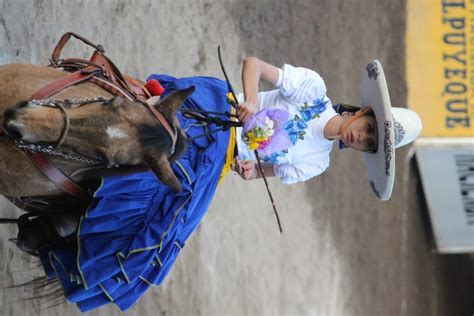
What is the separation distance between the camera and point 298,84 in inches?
77.1

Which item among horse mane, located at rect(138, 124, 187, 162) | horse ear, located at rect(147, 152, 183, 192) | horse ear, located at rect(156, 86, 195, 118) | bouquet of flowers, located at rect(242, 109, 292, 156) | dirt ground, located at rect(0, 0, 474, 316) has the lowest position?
dirt ground, located at rect(0, 0, 474, 316)

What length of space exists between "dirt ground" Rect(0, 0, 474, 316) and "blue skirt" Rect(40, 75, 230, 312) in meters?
0.88

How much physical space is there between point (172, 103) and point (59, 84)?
313 mm

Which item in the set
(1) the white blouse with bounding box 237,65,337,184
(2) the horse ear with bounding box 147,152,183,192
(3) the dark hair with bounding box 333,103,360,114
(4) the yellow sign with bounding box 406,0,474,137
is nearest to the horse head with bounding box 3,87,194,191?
(2) the horse ear with bounding box 147,152,183,192

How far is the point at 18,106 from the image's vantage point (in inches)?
44.1

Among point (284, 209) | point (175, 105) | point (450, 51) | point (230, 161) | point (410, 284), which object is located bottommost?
point (410, 284)

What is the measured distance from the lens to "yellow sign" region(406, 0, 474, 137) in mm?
3523

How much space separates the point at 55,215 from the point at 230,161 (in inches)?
27.0

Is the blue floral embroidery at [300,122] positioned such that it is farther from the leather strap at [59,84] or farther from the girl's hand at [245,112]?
the leather strap at [59,84]

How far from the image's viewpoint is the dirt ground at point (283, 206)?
267cm

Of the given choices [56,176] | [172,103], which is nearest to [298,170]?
[172,103]

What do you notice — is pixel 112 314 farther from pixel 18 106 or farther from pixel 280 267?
pixel 18 106

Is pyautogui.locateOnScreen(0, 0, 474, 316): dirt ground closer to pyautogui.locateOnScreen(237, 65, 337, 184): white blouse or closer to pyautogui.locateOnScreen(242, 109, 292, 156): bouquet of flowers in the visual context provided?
pyautogui.locateOnScreen(237, 65, 337, 184): white blouse

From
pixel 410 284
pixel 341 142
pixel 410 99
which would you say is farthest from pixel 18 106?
pixel 410 284
